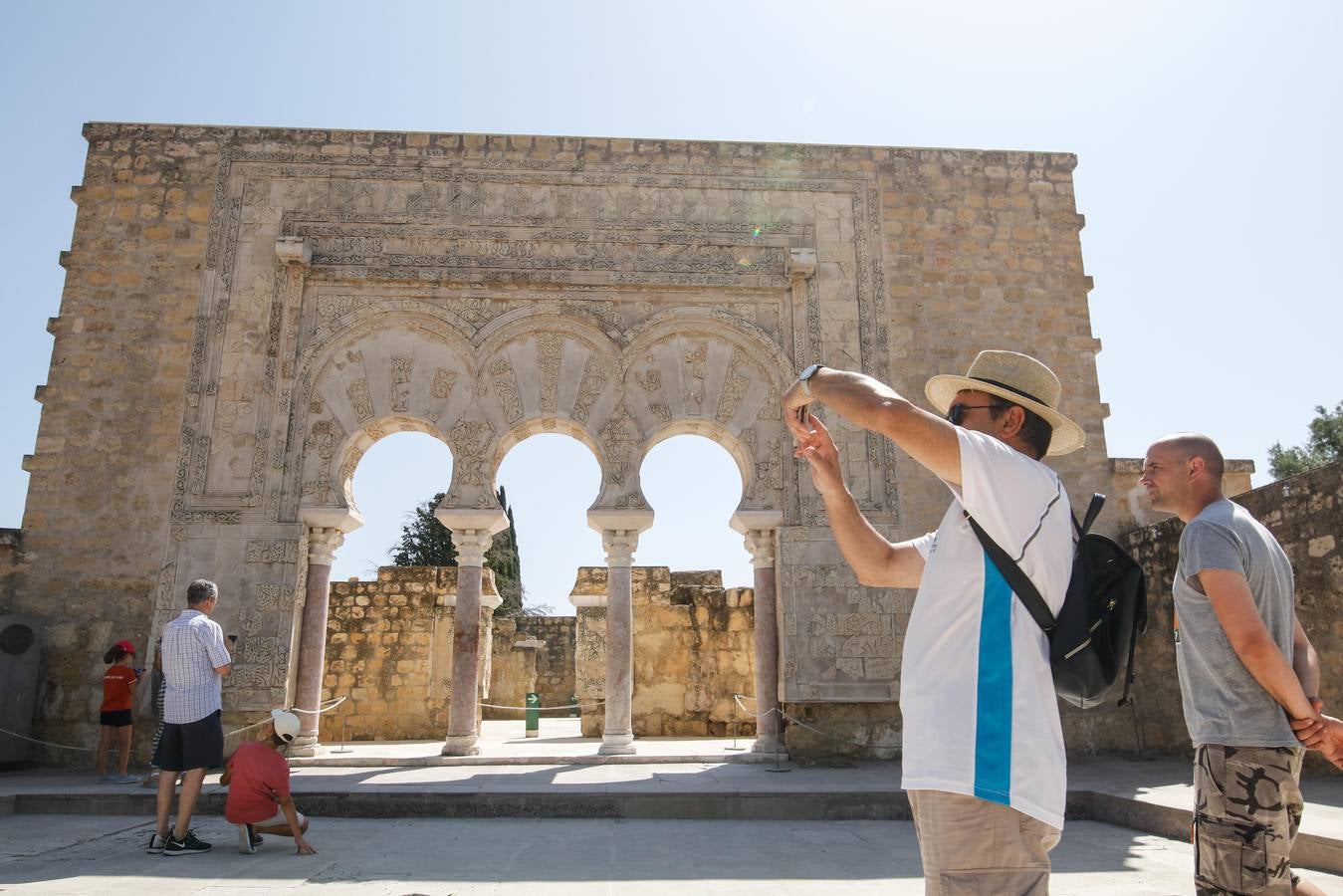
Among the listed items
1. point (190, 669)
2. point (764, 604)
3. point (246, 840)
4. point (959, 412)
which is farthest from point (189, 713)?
point (764, 604)

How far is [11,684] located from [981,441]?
30.5ft

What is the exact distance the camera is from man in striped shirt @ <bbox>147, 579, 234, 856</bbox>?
15.7 ft

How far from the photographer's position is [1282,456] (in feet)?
99.5

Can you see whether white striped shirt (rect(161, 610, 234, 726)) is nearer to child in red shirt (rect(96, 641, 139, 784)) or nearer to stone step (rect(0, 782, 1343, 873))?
stone step (rect(0, 782, 1343, 873))

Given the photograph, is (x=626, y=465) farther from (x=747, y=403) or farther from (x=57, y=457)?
(x=57, y=457)

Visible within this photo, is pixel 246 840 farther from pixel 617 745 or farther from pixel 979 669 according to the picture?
pixel 979 669

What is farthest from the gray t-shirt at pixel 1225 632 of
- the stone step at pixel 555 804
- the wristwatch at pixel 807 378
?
the stone step at pixel 555 804

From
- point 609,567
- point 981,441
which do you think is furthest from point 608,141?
point 981,441

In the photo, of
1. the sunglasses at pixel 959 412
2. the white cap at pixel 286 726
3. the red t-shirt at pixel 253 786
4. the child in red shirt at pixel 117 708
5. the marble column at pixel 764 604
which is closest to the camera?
the sunglasses at pixel 959 412

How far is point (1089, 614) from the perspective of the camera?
6.05ft

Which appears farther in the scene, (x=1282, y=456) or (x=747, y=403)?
(x=1282, y=456)

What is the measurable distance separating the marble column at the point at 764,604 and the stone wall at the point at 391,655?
14.4ft

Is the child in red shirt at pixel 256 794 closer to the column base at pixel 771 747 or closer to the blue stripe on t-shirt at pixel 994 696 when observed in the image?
the blue stripe on t-shirt at pixel 994 696

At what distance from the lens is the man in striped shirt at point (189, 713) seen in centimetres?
478
